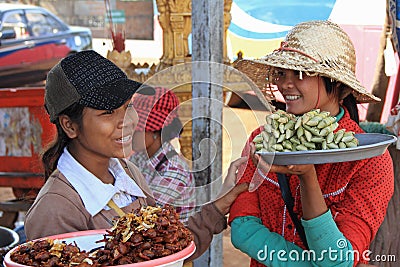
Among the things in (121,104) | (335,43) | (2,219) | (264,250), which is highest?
(335,43)

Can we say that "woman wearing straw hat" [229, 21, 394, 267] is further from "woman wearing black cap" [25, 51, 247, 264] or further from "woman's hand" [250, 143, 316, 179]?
"woman wearing black cap" [25, 51, 247, 264]

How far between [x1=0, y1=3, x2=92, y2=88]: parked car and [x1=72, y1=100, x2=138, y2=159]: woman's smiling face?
775cm

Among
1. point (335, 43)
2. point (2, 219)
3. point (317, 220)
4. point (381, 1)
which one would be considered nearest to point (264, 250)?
point (317, 220)

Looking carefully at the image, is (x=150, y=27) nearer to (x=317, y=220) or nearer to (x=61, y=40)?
(x=61, y=40)

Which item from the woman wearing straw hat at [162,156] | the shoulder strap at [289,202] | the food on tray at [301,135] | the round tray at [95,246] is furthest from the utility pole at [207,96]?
the round tray at [95,246]

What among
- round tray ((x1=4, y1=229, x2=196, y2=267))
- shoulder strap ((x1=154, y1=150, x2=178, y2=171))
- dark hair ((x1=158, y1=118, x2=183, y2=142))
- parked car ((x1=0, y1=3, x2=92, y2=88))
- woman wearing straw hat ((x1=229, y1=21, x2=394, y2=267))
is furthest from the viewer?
parked car ((x1=0, y1=3, x2=92, y2=88))

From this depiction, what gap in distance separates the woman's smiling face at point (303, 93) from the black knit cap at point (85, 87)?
1.40 feet

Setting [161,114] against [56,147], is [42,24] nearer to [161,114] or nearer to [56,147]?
[161,114]

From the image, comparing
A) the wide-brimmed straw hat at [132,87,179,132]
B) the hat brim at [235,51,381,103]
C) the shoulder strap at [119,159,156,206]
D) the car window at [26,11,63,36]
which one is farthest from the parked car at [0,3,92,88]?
the hat brim at [235,51,381,103]

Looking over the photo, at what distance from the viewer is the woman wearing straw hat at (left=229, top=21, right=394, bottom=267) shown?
153 centimetres

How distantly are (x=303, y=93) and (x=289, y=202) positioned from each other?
1.11 ft

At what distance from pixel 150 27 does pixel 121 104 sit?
961 centimetres

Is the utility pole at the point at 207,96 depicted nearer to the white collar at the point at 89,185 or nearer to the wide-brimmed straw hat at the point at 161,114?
the wide-brimmed straw hat at the point at 161,114

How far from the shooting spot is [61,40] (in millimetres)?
10383
